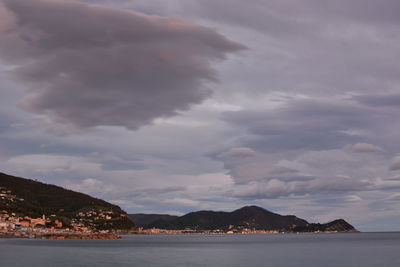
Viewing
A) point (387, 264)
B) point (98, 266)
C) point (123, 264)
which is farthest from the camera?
point (387, 264)

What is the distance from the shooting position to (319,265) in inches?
3819

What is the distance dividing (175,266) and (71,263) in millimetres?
21672

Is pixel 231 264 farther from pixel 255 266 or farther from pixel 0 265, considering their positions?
pixel 0 265

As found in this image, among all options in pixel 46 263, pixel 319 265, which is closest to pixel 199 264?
pixel 319 265

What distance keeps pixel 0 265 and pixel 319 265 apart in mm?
64788

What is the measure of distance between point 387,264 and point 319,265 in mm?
16919

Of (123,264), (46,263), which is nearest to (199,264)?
(123,264)

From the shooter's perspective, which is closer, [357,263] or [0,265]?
[0,265]

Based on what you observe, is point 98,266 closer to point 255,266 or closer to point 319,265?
point 255,266

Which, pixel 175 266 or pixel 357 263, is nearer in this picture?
pixel 175 266

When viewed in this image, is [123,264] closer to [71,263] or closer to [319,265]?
[71,263]

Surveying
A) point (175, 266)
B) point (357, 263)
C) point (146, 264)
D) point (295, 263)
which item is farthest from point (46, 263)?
point (357, 263)

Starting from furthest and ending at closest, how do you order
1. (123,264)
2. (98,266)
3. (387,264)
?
1. (387,264)
2. (123,264)
3. (98,266)

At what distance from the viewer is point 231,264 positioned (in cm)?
10175
